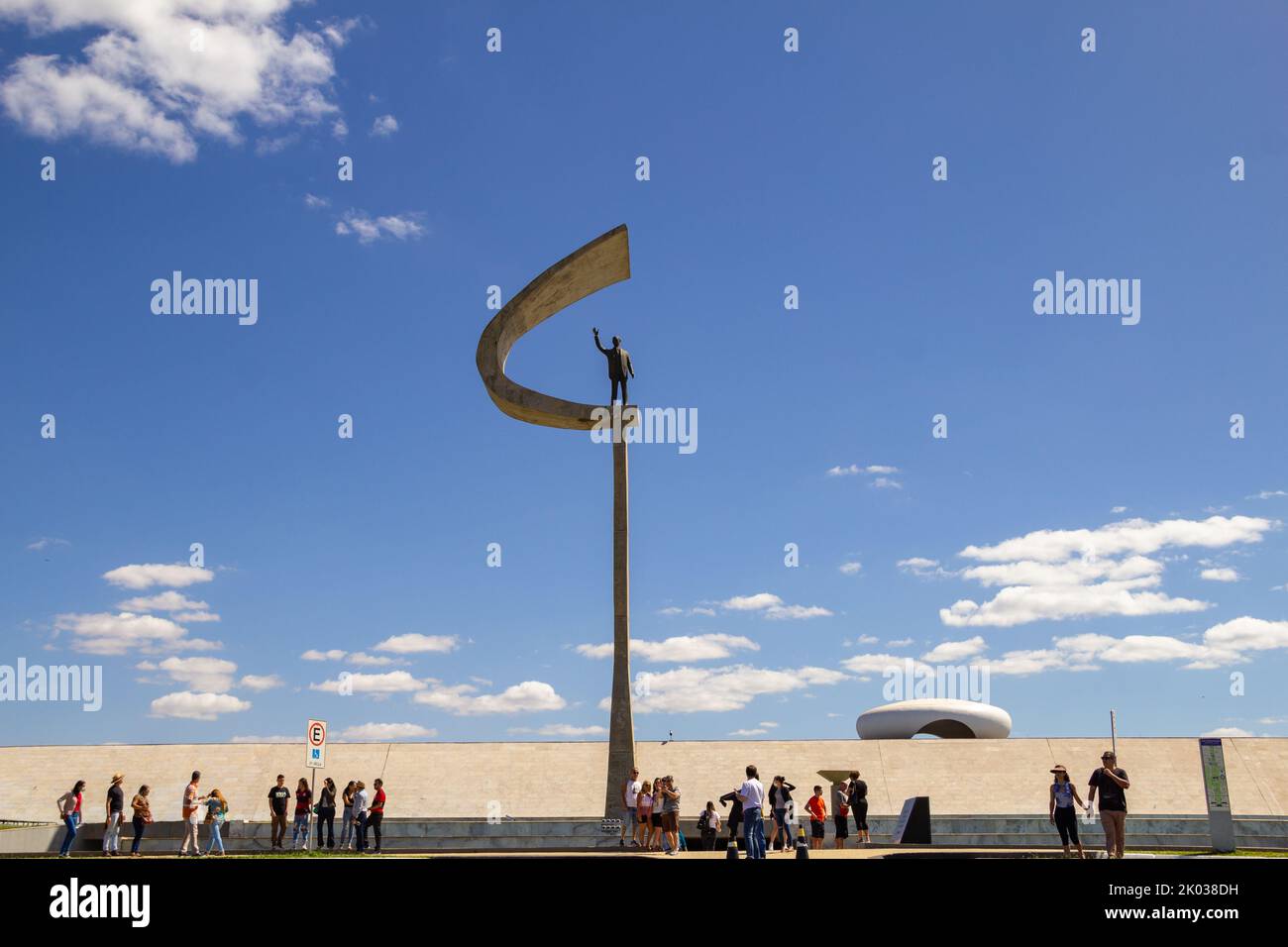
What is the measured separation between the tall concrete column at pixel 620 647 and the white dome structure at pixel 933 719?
1309 centimetres

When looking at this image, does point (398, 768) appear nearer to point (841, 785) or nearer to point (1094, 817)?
point (841, 785)

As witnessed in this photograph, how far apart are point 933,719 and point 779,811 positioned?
56.8 feet

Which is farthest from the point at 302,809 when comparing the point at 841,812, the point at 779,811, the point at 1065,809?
the point at 1065,809

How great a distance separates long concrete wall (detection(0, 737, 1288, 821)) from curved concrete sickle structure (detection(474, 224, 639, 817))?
6.59 metres

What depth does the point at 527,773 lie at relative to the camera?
2892 cm

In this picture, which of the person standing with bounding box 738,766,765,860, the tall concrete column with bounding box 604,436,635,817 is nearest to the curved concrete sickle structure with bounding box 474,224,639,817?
the tall concrete column with bounding box 604,436,635,817

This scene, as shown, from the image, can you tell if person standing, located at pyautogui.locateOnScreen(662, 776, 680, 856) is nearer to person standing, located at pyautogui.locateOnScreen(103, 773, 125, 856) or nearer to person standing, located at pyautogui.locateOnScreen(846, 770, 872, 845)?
person standing, located at pyautogui.locateOnScreen(846, 770, 872, 845)

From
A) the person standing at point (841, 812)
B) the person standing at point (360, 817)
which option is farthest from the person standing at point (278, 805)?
the person standing at point (841, 812)

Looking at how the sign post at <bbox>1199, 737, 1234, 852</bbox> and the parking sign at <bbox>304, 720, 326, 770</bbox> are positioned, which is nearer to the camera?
the sign post at <bbox>1199, 737, 1234, 852</bbox>

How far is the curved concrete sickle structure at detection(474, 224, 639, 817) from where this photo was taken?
21.6 m
